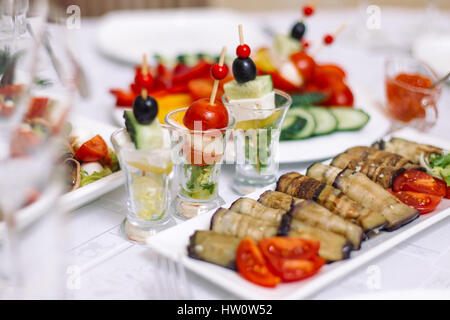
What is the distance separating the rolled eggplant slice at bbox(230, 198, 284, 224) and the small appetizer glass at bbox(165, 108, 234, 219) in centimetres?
17

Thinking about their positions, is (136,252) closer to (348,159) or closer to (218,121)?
(218,121)

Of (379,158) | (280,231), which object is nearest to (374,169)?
(379,158)

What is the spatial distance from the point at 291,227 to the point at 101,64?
2.21 m

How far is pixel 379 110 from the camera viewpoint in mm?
2557

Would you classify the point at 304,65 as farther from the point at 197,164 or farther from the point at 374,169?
the point at 197,164

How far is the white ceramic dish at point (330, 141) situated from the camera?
1.98 m

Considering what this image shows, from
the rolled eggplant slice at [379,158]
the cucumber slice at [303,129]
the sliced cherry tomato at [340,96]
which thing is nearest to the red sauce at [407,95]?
the sliced cherry tomato at [340,96]

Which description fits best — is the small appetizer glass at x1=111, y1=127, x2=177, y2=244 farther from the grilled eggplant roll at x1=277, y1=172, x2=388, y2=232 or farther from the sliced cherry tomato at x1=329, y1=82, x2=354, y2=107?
the sliced cherry tomato at x1=329, y1=82, x2=354, y2=107

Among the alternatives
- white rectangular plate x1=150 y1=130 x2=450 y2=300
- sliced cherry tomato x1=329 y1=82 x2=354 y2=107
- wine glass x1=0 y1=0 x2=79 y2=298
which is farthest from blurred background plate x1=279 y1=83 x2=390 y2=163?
wine glass x1=0 y1=0 x2=79 y2=298

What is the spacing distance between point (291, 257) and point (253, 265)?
0.32 feet

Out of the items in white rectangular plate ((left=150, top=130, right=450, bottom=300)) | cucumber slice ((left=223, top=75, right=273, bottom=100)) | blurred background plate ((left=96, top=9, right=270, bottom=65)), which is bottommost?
white rectangular plate ((left=150, top=130, right=450, bottom=300))

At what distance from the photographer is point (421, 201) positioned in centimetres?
159

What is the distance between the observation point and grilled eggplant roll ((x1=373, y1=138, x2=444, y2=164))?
185 centimetres

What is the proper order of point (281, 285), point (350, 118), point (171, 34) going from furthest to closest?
point (171, 34) < point (350, 118) < point (281, 285)
